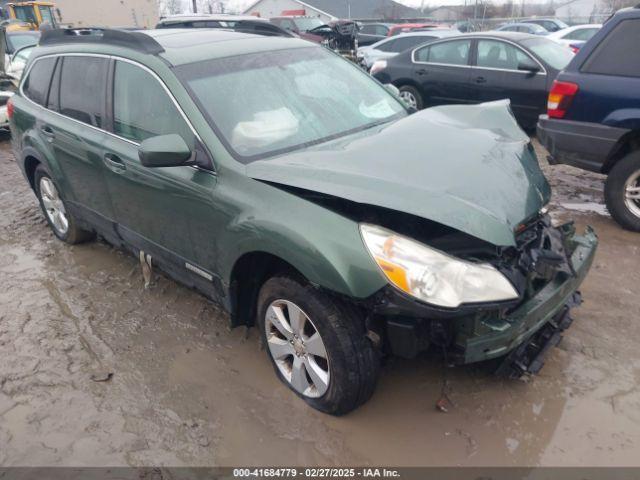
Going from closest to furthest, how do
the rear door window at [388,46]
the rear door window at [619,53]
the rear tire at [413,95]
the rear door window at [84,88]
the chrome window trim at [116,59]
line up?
the chrome window trim at [116,59] < the rear door window at [84,88] < the rear door window at [619,53] < the rear tire at [413,95] < the rear door window at [388,46]

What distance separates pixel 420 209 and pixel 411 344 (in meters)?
0.60

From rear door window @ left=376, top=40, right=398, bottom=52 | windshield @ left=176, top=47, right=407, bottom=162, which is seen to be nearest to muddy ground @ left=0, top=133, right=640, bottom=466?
windshield @ left=176, top=47, right=407, bottom=162

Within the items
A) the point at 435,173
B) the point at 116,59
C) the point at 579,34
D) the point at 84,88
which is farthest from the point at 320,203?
the point at 579,34

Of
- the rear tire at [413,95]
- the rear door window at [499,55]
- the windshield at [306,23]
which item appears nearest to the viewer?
the rear door window at [499,55]

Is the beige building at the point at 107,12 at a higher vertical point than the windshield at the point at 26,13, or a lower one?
lower

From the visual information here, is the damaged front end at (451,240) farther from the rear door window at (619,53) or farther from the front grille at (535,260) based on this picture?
the rear door window at (619,53)

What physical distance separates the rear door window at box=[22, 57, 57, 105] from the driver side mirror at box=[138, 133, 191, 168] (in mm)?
2176

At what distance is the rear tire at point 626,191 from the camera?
4.44 meters

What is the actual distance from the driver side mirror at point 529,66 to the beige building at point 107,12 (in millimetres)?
33943

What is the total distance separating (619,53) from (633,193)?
1.22 metres

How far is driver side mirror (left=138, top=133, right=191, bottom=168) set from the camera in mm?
2602

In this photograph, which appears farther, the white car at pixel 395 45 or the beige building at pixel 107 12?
the beige building at pixel 107 12

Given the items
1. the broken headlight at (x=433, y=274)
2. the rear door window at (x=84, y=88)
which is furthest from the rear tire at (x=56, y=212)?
the broken headlight at (x=433, y=274)

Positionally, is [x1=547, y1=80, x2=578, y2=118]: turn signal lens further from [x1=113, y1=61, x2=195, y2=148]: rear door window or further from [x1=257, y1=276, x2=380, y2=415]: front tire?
[x1=113, y1=61, x2=195, y2=148]: rear door window
